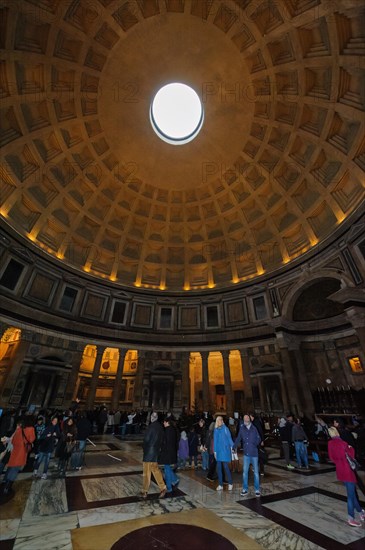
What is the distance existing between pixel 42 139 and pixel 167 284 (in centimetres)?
1842

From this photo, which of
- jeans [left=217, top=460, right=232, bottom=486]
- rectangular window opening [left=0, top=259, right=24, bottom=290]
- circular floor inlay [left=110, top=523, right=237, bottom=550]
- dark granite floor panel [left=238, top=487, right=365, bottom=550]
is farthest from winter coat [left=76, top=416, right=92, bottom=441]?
rectangular window opening [left=0, top=259, right=24, bottom=290]

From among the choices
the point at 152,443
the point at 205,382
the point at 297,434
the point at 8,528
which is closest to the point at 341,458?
the point at 152,443

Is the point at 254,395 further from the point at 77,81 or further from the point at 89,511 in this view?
the point at 77,81

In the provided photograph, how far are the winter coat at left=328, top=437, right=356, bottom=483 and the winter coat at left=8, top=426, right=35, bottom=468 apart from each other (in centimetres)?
732

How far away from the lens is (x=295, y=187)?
75.3 ft

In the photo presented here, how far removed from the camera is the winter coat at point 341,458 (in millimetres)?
5129

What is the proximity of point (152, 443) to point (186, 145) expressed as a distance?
25069 mm

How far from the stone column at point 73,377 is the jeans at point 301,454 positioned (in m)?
17.6

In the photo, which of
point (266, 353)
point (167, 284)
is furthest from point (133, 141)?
point (266, 353)

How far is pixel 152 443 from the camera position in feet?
20.7

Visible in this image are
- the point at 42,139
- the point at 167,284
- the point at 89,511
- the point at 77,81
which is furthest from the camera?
the point at 167,284

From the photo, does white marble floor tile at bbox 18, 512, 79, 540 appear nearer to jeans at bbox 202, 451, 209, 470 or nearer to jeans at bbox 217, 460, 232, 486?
jeans at bbox 217, 460, 232, 486

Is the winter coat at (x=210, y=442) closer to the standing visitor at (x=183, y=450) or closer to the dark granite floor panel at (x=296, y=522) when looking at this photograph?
the standing visitor at (x=183, y=450)

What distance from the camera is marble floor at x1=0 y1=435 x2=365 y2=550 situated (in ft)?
13.3
